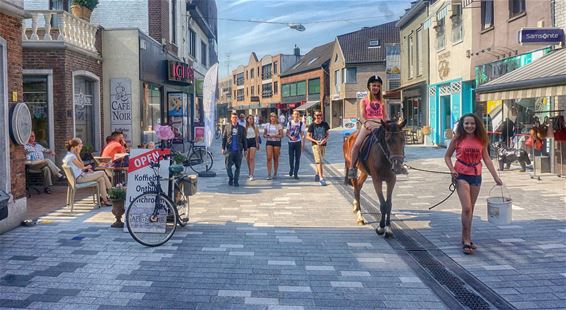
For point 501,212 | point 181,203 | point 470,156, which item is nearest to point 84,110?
point 181,203

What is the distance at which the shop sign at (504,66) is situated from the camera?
576 inches

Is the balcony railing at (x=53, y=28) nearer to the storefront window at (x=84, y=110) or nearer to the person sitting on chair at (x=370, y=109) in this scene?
the storefront window at (x=84, y=110)

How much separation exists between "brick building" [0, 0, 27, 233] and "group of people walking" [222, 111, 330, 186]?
528 cm

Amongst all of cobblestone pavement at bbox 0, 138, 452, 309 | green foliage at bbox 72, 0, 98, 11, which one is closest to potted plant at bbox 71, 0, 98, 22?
green foliage at bbox 72, 0, 98, 11

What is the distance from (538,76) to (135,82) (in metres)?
11.2

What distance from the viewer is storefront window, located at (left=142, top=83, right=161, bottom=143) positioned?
17.8m

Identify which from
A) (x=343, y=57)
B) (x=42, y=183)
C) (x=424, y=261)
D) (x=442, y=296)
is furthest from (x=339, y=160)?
(x=343, y=57)

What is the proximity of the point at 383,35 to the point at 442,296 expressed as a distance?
48.6 m

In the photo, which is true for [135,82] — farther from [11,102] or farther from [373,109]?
[373,109]

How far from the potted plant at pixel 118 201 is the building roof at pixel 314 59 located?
5066 centimetres

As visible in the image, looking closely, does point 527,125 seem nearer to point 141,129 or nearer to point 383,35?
point 141,129

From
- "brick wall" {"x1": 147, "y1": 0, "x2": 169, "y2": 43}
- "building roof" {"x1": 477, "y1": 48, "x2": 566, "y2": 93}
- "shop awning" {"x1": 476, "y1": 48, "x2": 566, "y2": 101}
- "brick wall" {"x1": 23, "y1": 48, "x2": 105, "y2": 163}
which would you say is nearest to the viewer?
"shop awning" {"x1": 476, "y1": 48, "x2": 566, "y2": 101}

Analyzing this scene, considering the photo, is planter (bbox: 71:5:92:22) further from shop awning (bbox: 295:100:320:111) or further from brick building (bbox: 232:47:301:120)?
brick building (bbox: 232:47:301:120)

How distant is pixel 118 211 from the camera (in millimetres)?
7652
